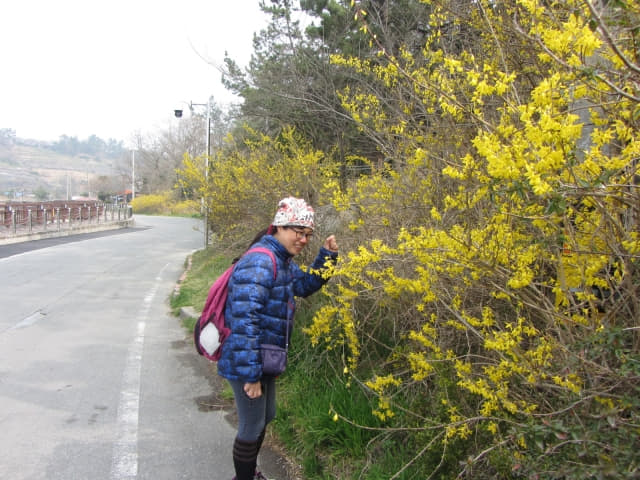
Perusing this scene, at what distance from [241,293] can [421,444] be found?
133 centimetres

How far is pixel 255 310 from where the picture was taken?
9.48 feet

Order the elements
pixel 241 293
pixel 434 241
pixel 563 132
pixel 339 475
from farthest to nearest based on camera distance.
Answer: pixel 339 475 < pixel 241 293 < pixel 434 241 < pixel 563 132

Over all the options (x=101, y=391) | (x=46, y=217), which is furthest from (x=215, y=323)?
(x=46, y=217)

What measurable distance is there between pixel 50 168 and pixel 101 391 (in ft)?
579

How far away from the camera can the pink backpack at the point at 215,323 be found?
120 inches

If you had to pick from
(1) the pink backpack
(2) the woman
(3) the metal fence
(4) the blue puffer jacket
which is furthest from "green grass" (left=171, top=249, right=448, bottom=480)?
(3) the metal fence

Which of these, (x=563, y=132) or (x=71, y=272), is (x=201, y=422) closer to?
(x=563, y=132)

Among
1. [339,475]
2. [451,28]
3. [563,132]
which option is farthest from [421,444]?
[451,28]

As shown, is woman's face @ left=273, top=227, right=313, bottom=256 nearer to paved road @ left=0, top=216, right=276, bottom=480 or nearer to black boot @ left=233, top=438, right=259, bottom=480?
black boot @ left=233, top=438, right=259, bottom=480

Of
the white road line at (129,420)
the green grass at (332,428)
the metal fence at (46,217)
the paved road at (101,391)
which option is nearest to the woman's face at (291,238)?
the green grass at (332,428)

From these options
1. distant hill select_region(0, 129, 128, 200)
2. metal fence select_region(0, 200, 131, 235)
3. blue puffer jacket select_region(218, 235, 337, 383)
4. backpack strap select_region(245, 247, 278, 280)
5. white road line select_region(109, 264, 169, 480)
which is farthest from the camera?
distant hill select_region(0, 129, 128, 200)

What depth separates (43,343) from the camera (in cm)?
659

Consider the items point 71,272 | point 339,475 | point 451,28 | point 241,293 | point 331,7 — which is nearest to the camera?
point 241,293

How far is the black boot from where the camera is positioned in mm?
3104
